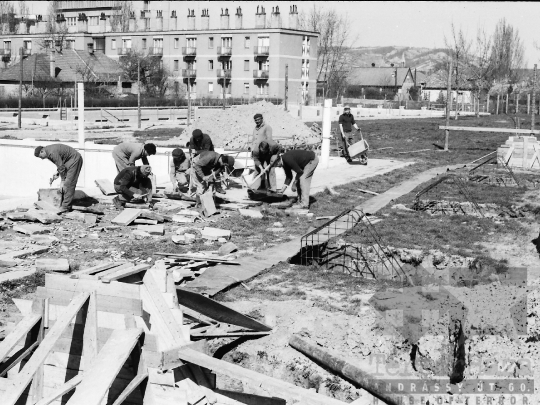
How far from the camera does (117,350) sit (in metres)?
6.43

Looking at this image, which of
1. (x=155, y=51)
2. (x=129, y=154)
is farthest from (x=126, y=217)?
(x=155, y=51)

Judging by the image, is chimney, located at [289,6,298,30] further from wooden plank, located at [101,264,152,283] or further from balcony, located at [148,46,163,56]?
wooden plank, located at [101,264,152,283]

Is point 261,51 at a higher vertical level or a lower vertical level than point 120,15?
lower

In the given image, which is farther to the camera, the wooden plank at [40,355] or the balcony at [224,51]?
the balcony at [224,51]

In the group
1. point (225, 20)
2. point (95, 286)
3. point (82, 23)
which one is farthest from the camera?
point (82, 23)

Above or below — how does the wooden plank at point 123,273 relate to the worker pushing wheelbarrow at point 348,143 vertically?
below

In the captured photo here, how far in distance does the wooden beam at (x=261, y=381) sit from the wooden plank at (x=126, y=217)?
6094mm

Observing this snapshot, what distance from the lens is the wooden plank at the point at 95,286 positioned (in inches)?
280

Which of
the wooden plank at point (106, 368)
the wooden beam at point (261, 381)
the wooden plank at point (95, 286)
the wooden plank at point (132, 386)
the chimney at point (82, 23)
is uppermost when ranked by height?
the chimney at point (82, 23)

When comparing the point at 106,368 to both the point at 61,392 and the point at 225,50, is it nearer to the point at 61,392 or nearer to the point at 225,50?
the point at 61,392

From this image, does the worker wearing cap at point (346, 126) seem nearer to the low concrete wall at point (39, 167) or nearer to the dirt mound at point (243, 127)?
the low concrete wall at point (39, 167)

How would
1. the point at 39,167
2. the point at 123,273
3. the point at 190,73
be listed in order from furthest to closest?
the point at 190,73 → the point at 39,167 → the point at 123,273

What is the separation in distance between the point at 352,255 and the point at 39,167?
39.2 feet

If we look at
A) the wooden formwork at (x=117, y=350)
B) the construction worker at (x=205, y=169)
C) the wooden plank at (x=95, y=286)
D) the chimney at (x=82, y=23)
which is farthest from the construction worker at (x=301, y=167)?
the chimney at (x=82, y=23)
